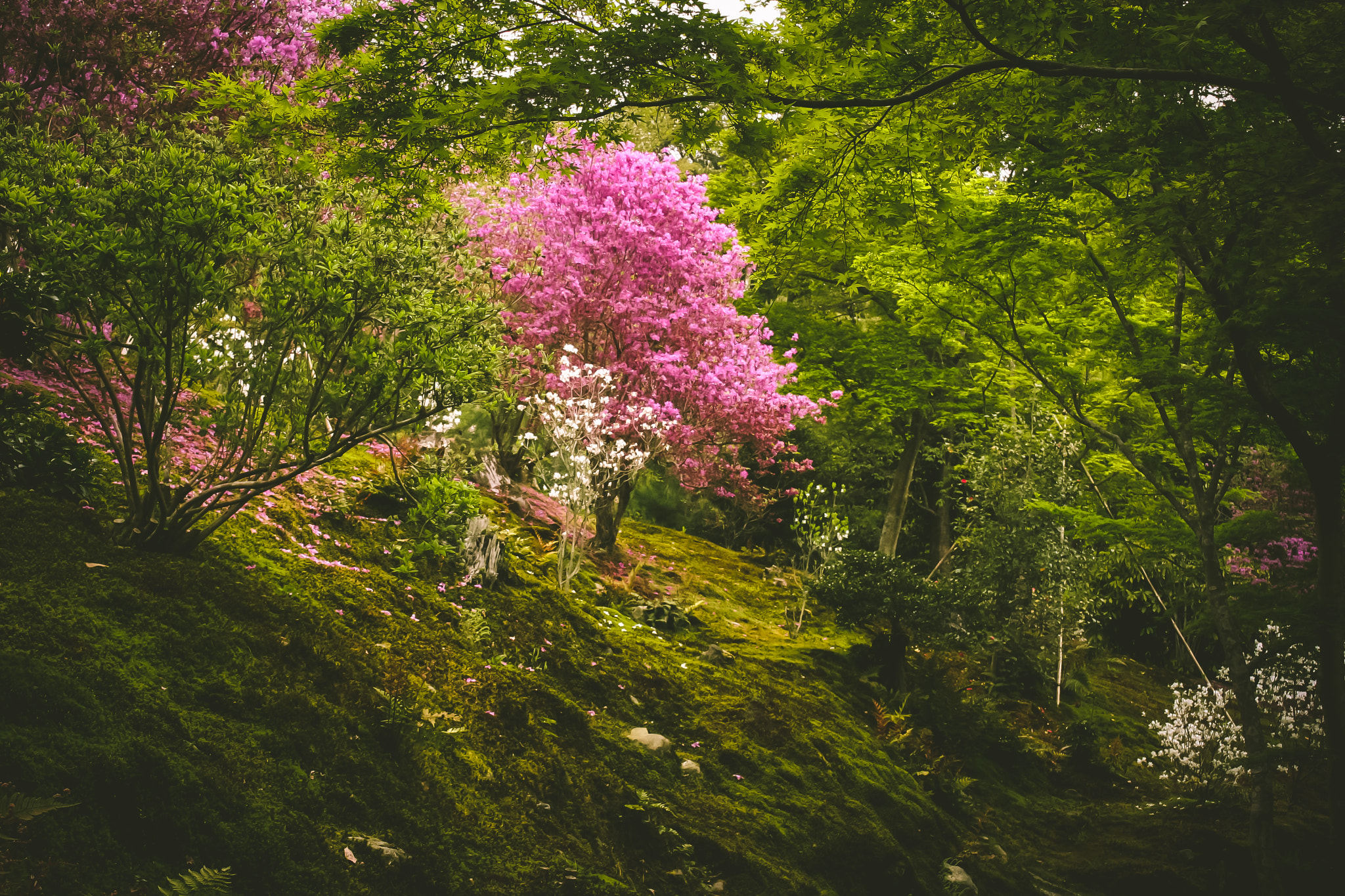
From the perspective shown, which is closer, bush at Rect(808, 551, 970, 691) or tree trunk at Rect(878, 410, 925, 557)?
bush at Rect(808, 551, 970, 691)

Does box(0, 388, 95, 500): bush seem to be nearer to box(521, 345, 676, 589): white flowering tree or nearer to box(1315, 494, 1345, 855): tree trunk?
box(521, 345, 676, 589): white flowering tree

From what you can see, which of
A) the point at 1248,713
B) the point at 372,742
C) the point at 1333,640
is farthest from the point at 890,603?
the point at 372,742

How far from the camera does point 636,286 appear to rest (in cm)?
955

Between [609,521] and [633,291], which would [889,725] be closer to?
[609,521]

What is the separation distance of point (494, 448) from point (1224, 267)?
8418 millimetres

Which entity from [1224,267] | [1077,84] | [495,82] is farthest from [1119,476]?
[495,82]

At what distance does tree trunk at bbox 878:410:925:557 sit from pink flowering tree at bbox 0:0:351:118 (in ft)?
36.6

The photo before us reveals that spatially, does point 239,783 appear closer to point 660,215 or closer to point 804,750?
point 804,750

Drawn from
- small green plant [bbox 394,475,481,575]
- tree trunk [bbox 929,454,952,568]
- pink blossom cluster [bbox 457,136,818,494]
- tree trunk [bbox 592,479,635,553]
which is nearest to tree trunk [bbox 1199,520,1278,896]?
pink blossom cluster [bbox 457,136,818,494]

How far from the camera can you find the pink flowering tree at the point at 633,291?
368 inches

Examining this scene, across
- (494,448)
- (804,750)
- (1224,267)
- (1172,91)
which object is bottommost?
(804,750)

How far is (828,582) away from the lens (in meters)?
9.60

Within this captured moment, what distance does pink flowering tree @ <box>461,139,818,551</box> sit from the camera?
9344 millimetres

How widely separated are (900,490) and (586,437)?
7808 mm
